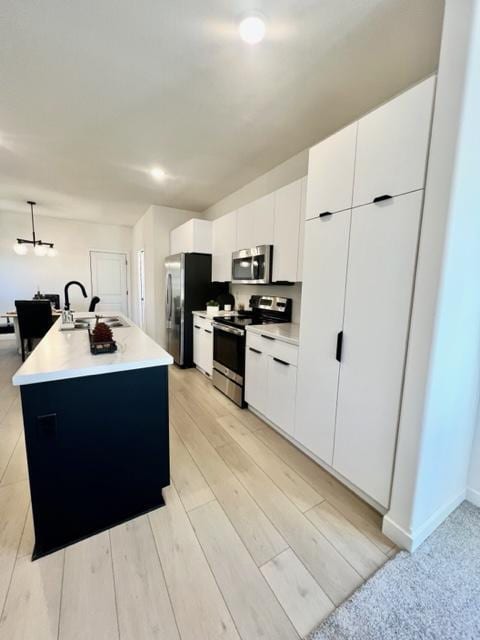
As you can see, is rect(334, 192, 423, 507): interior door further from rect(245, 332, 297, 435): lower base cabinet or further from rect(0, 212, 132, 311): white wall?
rect(0, 212, 132, 311): white wall

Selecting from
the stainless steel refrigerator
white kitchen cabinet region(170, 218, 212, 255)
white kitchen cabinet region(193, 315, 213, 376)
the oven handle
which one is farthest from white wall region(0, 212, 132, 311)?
the oven handle

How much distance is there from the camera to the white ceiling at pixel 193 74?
4.45 ft

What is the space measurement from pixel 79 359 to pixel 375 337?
1624 mm

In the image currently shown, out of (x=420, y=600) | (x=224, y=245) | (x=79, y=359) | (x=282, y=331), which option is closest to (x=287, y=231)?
(x=282, y=331)

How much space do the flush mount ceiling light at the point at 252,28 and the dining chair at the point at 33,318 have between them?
4.31 m

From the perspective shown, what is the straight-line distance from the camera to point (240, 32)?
4.65ft

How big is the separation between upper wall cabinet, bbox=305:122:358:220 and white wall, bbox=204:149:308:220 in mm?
1064

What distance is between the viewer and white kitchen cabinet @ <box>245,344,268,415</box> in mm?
2484

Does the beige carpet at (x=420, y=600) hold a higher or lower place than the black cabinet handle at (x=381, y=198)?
lower

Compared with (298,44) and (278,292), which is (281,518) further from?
(298,44)

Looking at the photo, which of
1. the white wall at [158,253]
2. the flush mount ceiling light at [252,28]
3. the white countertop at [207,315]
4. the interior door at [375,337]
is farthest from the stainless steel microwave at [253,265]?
the white wall at [158,253]

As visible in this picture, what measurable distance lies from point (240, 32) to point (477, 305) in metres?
1.93

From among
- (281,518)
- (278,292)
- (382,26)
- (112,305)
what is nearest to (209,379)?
(278,292)

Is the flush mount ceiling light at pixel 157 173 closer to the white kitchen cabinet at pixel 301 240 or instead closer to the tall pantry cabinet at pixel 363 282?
the white kitchen cabinet at pixel 301 240
